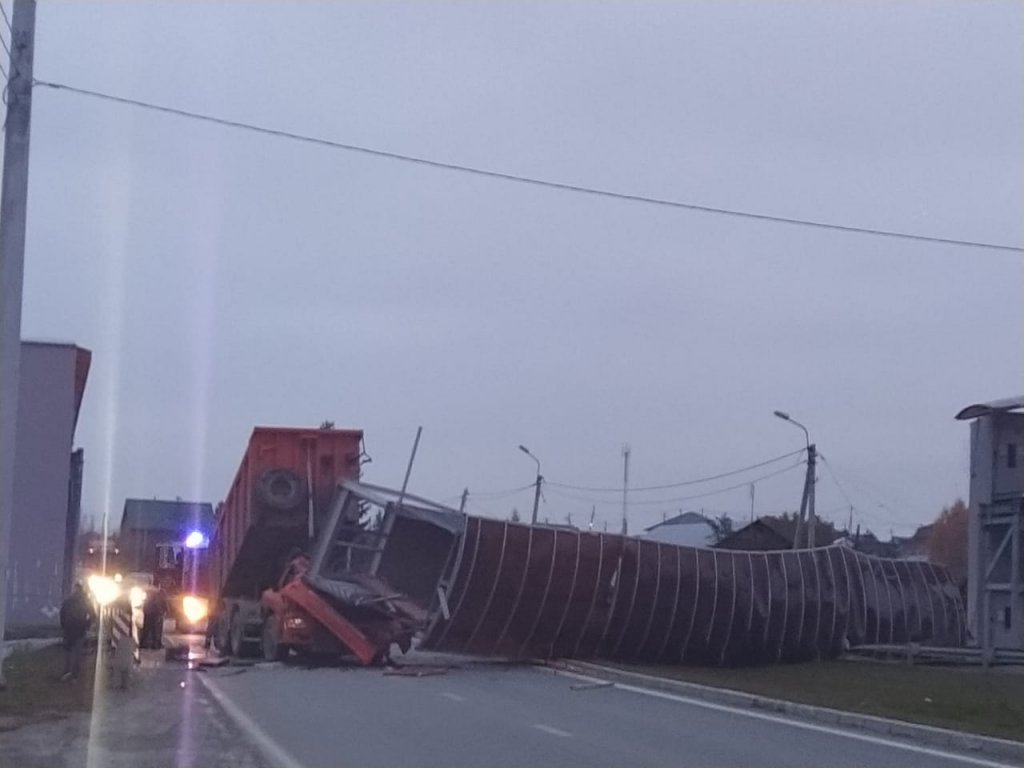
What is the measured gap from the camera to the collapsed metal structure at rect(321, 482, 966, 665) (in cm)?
2858

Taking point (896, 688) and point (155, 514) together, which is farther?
point (155, 514)

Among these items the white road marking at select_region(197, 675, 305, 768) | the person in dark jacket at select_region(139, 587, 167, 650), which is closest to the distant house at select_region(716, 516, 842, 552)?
the person in dark jacket at select_region(139, 587, 167, 650)

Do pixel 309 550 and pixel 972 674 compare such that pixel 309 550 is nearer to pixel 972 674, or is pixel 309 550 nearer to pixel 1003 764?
pixel 972 674

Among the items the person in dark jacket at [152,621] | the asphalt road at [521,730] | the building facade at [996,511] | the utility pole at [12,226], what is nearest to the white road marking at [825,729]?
the asphalt road at [521,730]

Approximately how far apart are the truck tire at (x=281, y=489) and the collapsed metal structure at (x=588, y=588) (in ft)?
2.70

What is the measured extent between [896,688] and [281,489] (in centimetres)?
1165

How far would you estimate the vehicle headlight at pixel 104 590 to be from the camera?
28.9 m

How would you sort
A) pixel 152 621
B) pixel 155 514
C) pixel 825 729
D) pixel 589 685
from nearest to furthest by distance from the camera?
1. pixel 825 729
2. pixel 589 685
3. pixel 152 621
4. pixel 155 514

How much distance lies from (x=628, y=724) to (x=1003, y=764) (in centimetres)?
458

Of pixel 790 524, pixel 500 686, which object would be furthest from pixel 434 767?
pixel 790 524

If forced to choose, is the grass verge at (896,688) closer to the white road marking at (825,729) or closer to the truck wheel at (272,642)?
the white road marking at (825,729)

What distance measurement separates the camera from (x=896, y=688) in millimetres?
23641

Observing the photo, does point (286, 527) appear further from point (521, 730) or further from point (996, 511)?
point (996, 511)

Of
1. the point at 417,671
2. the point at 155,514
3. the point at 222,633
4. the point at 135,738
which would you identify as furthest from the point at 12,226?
the point at 155,514
